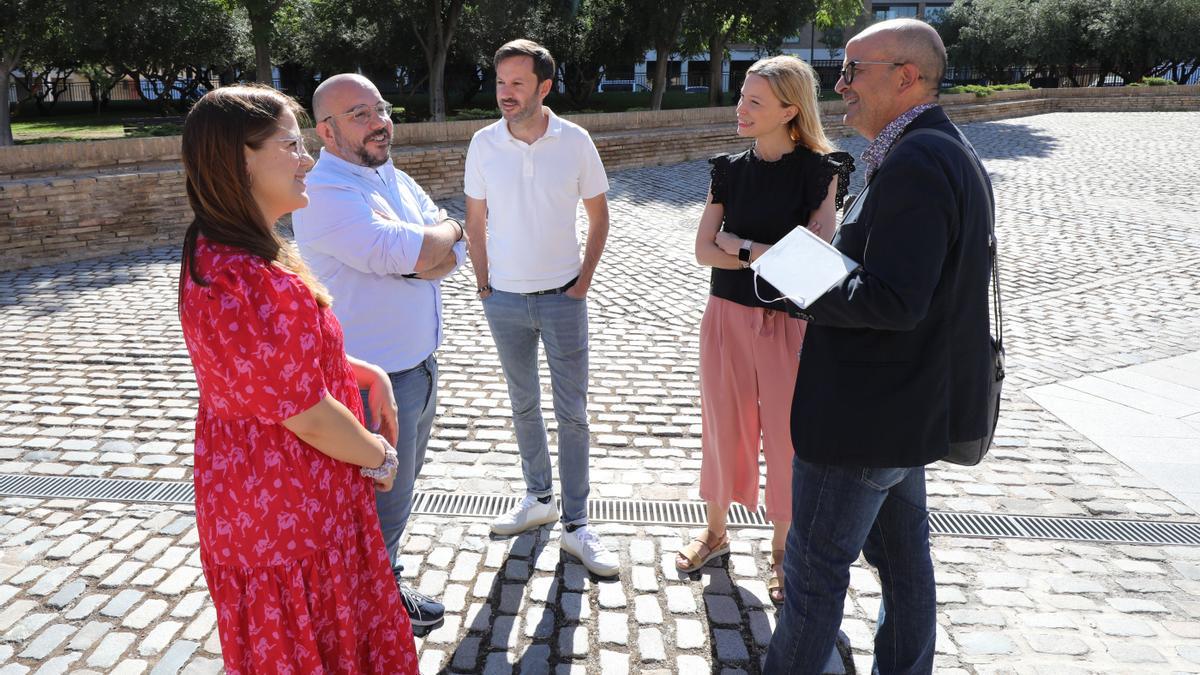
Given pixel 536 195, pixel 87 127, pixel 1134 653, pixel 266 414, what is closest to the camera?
pixel 266 414

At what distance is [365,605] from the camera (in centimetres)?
228

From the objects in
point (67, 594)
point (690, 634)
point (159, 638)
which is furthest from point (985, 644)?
point (67, 594)

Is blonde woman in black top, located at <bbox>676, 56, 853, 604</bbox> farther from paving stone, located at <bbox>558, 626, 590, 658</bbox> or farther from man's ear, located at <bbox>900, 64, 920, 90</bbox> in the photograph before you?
man's ear, located at <bbox>900, 64, 920, 90</bbox>

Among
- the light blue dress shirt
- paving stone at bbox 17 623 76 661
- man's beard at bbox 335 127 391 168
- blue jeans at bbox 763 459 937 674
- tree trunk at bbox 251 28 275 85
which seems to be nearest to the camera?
blue jeans at bbox 763 459 937 674

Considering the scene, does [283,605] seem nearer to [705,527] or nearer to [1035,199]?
[705,527]

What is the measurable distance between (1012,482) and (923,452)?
275 cm

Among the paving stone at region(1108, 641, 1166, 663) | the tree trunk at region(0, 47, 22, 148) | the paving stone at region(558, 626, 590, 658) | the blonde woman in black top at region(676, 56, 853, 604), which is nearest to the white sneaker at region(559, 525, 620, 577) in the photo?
the paving stone at region(558, 626, 590, 658)

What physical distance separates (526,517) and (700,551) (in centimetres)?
82

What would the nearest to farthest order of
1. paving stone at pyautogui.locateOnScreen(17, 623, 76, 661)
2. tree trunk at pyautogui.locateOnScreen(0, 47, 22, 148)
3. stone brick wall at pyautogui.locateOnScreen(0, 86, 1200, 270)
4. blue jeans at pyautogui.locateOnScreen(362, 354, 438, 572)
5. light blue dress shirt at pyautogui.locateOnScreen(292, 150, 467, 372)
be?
light blue dress shirt at pyautogui.locateOnScreen(292, 150, 467, 372) → blue jeans at pyautogui.locateOnScreen(362, 354, 438, 572) → paving stone at pyautogui.locateOnScreen(17, 623, 76, 661) → stone brick wall at pyautogui.locateOnScreen(0, 86, 1200, 270) → tree trunk at pyautogui.locateOnScreen(0, 47, 22, 148)

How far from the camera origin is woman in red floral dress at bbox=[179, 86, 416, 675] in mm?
1884

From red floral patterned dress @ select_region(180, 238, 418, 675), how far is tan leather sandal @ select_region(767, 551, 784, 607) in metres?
1.72

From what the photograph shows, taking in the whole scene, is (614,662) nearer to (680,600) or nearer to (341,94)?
(680,600)

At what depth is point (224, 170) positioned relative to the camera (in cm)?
196

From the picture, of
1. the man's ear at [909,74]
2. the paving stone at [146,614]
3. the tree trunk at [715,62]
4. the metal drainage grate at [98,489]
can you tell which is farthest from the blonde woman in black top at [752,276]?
the tree trunk at [715,62]
